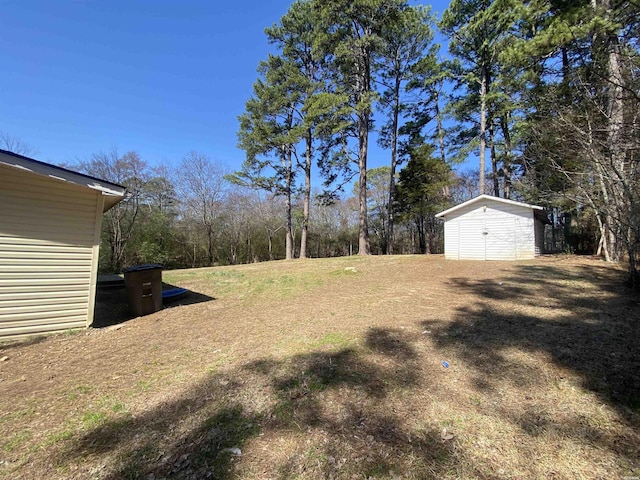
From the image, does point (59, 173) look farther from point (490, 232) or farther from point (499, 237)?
point (499, 237)

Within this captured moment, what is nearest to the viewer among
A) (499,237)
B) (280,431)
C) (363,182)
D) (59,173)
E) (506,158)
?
(280,431)

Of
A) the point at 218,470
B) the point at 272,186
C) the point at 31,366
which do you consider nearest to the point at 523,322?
the point at 218,470

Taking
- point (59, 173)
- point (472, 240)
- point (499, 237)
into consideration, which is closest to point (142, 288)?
point (59, 173)

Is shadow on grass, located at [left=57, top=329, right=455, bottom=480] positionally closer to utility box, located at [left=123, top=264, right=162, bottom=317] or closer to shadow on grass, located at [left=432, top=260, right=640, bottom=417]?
shadow on grass, located at [left=432, top=260, right=640, bottom=417]

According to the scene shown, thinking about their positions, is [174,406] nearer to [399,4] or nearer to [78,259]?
[78,259]

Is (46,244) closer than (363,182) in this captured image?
Yes

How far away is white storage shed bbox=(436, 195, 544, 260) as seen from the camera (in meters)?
12.4

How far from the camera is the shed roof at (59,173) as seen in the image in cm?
401

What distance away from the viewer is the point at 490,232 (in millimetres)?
13000

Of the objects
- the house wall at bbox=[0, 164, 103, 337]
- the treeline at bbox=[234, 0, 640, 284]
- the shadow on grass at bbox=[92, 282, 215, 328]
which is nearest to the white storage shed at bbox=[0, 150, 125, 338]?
the house wall at bbox=[0, 164, 103, 337]

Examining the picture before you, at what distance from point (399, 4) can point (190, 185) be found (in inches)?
687

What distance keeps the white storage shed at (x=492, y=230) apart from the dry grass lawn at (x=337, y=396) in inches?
329

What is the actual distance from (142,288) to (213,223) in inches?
697

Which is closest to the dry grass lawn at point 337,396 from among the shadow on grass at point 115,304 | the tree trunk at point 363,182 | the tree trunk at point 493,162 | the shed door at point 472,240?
the shadow on grass at point 115,304
